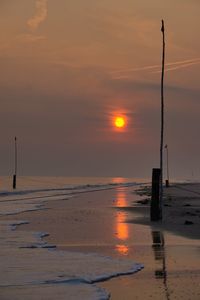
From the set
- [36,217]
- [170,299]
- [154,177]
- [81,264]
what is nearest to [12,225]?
[36,217]

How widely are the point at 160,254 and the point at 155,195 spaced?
8.88m

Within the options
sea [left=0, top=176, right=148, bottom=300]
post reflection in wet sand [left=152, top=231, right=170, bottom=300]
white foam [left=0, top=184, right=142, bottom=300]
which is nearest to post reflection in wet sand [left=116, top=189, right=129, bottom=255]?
post reflection in wet sand [left=152, top=231, right=170, bottom=300]

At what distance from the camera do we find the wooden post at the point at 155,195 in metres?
22.4

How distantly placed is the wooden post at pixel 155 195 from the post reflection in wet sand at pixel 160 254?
3.70 m

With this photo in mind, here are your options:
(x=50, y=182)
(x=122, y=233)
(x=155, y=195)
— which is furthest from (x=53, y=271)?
(x=50, y=182)

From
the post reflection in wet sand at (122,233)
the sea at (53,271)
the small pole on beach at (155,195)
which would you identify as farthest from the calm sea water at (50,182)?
the sea at (53,271)

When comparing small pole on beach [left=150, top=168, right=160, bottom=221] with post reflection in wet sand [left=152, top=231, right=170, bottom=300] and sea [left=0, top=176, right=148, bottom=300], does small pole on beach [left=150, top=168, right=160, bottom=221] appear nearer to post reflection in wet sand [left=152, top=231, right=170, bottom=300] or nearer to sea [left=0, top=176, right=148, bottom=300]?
post reflection in wet sand [left=152, top=231, right=170, bottom=300]

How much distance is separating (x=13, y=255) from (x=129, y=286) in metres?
4.71

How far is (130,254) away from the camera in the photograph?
45.9 ft

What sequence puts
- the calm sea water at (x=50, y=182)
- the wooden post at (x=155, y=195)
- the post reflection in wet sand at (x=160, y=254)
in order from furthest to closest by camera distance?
the calm sea water at (x=50, y=182)
the wooden post at (x=155, y=195)
the post reflection in wet sand at (x=160, y=254)

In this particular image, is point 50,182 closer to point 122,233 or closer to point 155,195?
point 155,195

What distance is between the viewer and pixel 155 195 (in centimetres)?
2261

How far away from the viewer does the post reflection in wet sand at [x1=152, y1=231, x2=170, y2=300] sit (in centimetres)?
1062

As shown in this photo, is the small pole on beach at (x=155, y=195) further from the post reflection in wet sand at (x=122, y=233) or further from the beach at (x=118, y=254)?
the post reflection in wet sand at (x=122, y=233)
